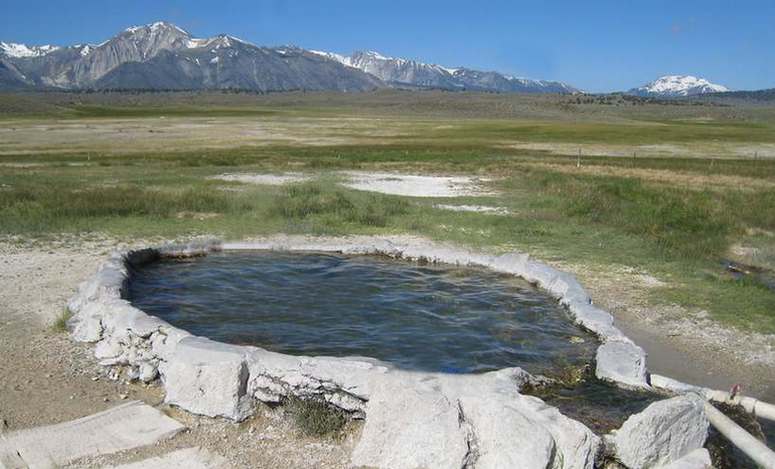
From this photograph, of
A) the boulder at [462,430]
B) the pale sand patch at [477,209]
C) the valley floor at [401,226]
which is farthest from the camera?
the pale sand patch at [477,209]

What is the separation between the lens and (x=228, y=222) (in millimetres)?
19828

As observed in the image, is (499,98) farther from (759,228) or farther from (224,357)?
(224,357)

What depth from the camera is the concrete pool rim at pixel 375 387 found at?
6812 mm

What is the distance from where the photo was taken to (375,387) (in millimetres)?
7426

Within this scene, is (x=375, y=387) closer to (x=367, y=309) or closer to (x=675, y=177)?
(x=367, y=309)

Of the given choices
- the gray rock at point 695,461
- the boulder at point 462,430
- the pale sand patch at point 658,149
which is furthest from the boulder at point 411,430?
the pale sand patch at point 658,149

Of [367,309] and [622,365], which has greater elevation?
[622,365]

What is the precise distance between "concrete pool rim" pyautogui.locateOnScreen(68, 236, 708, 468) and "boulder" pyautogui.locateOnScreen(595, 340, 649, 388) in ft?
0.04

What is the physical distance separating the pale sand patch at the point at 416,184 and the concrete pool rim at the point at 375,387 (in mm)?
17848

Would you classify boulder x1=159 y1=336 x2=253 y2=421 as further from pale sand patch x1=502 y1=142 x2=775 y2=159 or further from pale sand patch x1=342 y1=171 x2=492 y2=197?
pale sand patch x1=502 y1=142 x2=775 y2=159

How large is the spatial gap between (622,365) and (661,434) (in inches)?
75.4

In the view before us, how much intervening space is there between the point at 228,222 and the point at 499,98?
18114cm

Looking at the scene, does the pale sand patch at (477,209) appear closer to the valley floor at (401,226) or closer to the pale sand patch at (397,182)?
the valley floor at (401,226)

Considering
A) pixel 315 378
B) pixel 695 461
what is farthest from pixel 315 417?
pixel 695 461
